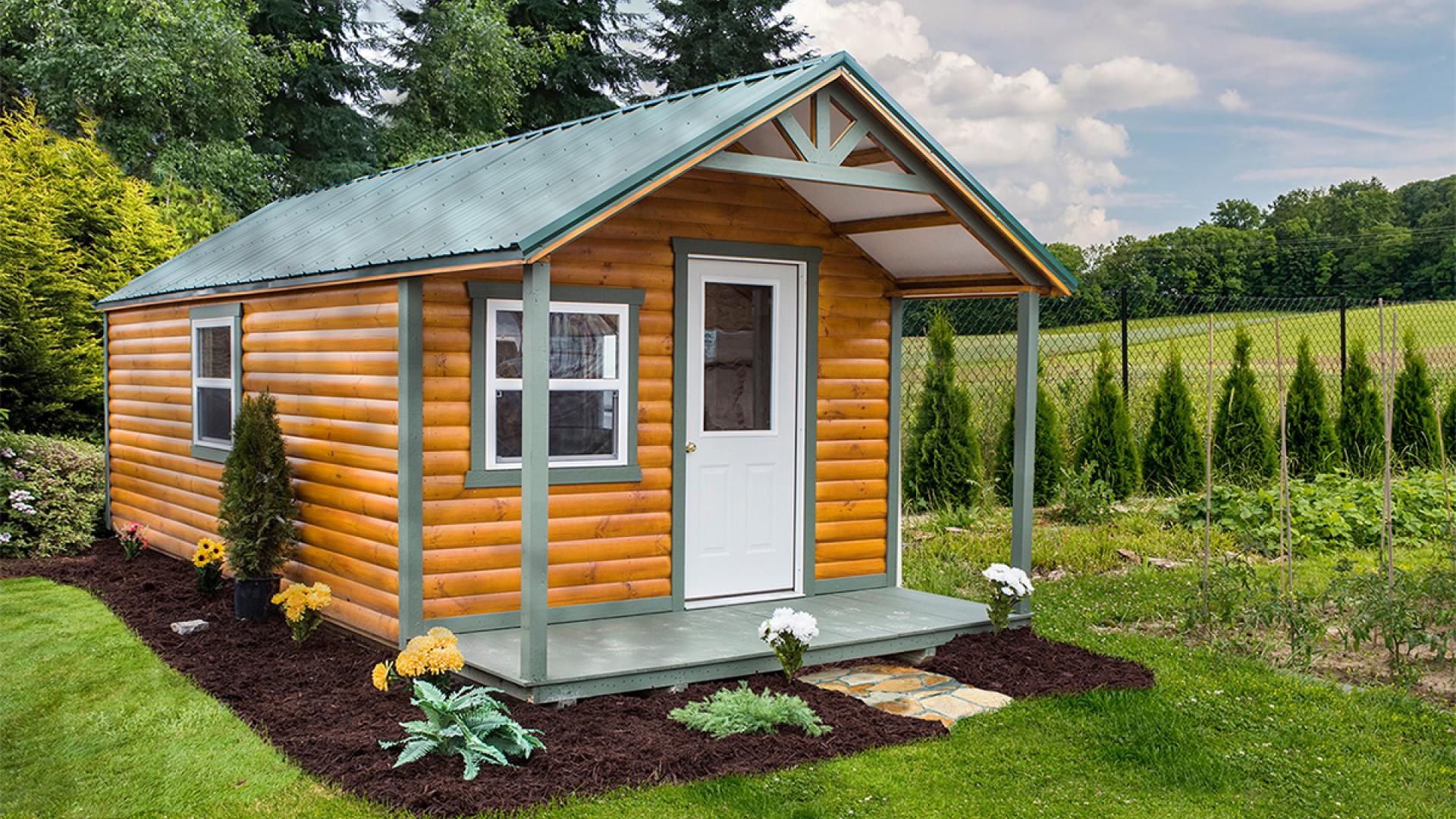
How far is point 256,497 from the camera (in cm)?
724

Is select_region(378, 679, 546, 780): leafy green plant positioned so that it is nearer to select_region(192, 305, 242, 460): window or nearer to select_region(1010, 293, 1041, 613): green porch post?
select_region(1010, 293, 1041, 613): green porch post

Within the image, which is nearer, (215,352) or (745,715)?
(745,715)

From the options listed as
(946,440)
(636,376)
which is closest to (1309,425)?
(946,440)

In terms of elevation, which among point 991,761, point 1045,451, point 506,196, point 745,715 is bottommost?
point 991,761

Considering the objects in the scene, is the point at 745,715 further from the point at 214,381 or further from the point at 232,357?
the point at 214,381

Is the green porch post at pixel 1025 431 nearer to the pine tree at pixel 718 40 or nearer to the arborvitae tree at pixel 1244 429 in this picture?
the arborvitae tree at pixel 1244 429

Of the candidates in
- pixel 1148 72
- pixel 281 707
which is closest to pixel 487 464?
pixel 281 707

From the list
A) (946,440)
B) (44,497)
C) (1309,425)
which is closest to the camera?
(44,497)

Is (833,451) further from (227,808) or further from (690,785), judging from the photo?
(227,808)

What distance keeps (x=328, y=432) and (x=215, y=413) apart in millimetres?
2282

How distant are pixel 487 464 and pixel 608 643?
1.15 m

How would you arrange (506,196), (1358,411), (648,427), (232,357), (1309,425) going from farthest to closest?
(1358,411)
(1309,425)
(232,357)
(648,427)
(506,196)

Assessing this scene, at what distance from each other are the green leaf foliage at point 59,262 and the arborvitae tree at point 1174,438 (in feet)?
35.0

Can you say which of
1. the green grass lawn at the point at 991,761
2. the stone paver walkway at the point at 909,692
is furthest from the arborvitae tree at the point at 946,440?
the stone paver walkway at the point at 909,692
